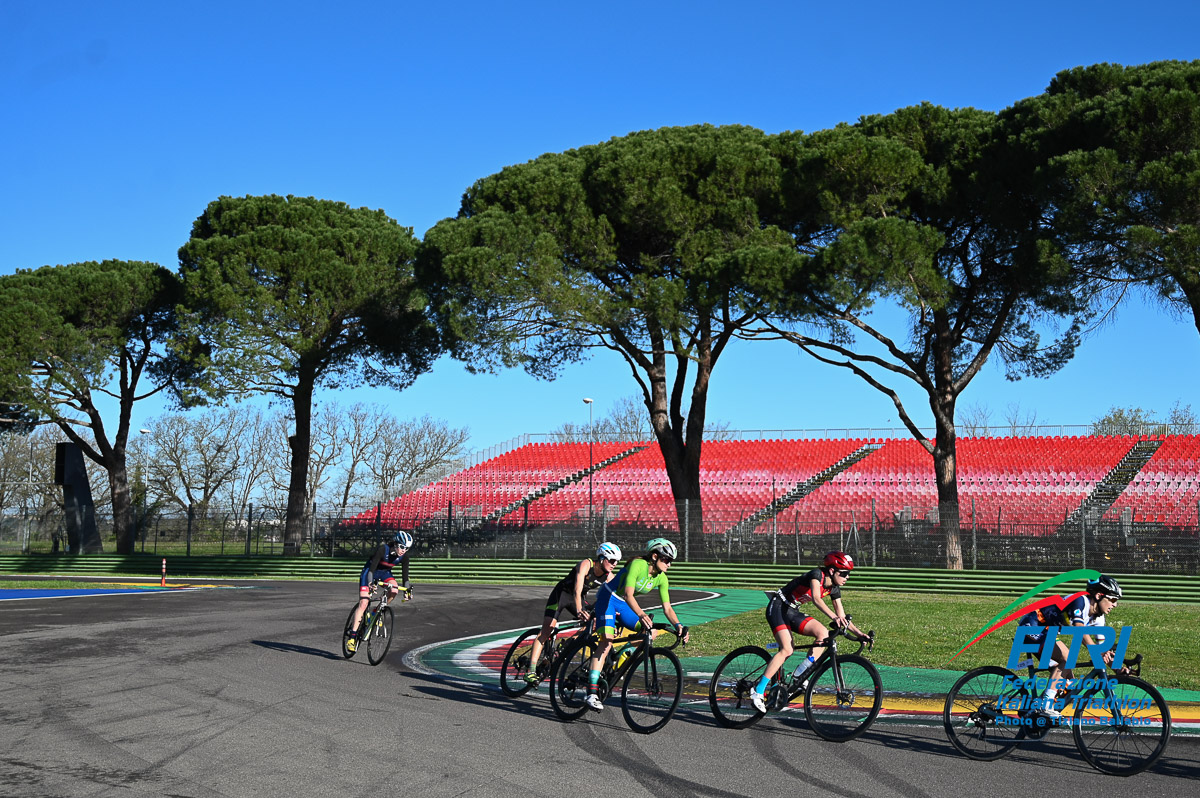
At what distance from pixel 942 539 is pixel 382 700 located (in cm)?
2217

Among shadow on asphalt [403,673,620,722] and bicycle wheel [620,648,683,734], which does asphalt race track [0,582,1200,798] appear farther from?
bicycle wheel [620,648,683,734]

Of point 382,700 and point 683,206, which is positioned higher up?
point 683,206

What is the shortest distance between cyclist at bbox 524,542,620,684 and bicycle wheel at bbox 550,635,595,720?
0.31m

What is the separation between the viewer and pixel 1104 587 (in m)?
7.05

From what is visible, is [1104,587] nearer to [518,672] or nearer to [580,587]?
[580,587]

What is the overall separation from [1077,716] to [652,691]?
9.94ft

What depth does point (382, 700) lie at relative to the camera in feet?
31.9

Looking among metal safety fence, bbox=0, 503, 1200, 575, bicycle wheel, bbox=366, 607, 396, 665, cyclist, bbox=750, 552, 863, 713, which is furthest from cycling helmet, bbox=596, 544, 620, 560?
metal safety fence, bbox=0, 503, 1200, 575

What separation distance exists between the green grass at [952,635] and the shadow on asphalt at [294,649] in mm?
4528

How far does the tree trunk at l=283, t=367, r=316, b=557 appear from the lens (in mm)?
37625

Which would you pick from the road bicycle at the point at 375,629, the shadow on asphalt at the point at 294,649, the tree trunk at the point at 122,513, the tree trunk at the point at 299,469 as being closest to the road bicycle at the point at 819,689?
the road bicycle at the point at 375,629

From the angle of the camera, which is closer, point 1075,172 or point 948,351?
point 1075,172

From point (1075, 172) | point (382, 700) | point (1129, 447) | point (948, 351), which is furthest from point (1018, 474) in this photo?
point (382, 700)

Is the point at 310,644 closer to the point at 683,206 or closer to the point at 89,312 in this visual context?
the point at 683,206
